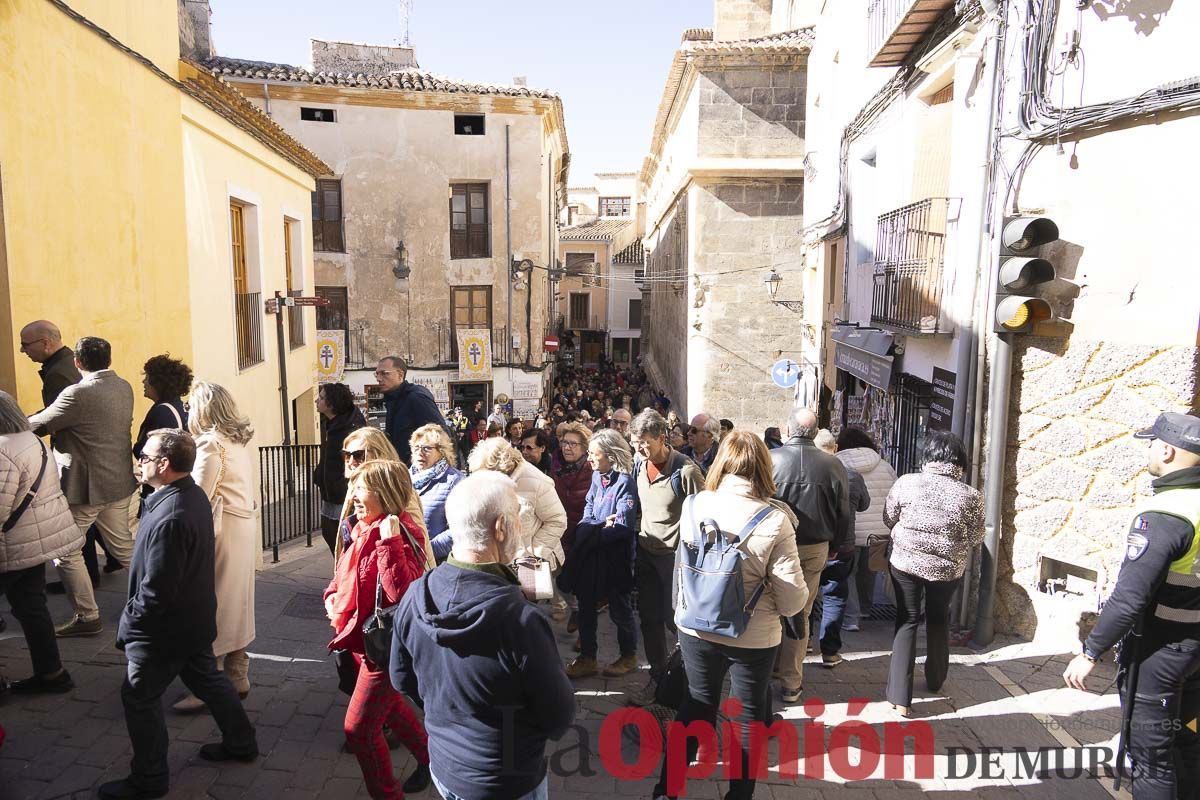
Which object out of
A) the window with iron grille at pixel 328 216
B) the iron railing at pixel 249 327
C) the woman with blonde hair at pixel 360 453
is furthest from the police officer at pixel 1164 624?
the window with iron grille at pixel 328 216

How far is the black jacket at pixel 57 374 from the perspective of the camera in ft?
15.8

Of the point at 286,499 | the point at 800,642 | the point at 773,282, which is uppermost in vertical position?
the point at 773,282

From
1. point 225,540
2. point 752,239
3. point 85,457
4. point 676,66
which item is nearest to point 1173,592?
point 225,540

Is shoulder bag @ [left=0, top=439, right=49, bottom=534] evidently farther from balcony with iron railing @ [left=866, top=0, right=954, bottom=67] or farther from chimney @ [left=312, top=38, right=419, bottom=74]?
chimney @ [left=312, top=38, right=419, bottom=74]

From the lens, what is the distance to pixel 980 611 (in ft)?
18.5

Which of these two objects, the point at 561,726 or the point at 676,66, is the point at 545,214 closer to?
the point at 676,66

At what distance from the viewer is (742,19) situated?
2312 cm

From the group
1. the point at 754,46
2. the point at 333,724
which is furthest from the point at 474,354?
the point at 333,724

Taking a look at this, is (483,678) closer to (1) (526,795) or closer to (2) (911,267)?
(1) (526,795)

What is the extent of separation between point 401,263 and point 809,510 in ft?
62.1

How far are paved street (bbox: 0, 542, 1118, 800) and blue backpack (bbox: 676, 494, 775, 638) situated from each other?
3.04 feet

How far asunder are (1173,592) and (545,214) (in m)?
21.3

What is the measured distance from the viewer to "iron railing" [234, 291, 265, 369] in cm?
1059

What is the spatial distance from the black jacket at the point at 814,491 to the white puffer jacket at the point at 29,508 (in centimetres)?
368
